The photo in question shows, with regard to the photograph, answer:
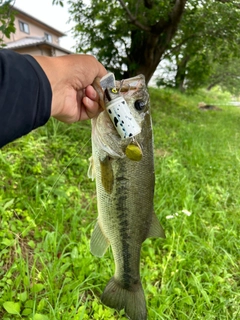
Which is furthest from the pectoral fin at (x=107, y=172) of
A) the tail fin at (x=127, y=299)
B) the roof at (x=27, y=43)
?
the roof at (x=27, y=43)

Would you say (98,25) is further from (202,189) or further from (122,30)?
(202,189)

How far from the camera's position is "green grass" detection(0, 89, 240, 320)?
226 centimetres

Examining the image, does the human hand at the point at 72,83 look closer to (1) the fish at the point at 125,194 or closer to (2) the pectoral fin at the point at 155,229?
(1) the fish at the point at 125,194

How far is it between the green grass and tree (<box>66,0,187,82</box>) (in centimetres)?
404

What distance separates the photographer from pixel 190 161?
5262mm

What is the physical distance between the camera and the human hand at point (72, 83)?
155 centimetres

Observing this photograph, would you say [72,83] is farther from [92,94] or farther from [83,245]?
[83,245]

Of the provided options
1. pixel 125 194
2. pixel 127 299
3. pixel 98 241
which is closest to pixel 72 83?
pixel 125 194

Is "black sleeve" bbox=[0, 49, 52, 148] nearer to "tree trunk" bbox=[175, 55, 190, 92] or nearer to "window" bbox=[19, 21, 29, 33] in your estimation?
"tree trunk" bbox=[175, 55, 190, 92]

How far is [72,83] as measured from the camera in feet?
5.54

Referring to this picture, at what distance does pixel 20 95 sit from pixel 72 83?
1.80ft

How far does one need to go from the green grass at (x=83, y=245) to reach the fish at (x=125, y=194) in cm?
32

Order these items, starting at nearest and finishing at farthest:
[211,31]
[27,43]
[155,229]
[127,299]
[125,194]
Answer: [125,194]
[155,229]
[127,299]
[211,31]
[27,43]

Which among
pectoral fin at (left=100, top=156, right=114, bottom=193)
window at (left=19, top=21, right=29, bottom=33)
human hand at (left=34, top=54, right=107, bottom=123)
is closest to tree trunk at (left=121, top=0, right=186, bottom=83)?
human hand at (left=34, top=54, right=107, bottom=123)
